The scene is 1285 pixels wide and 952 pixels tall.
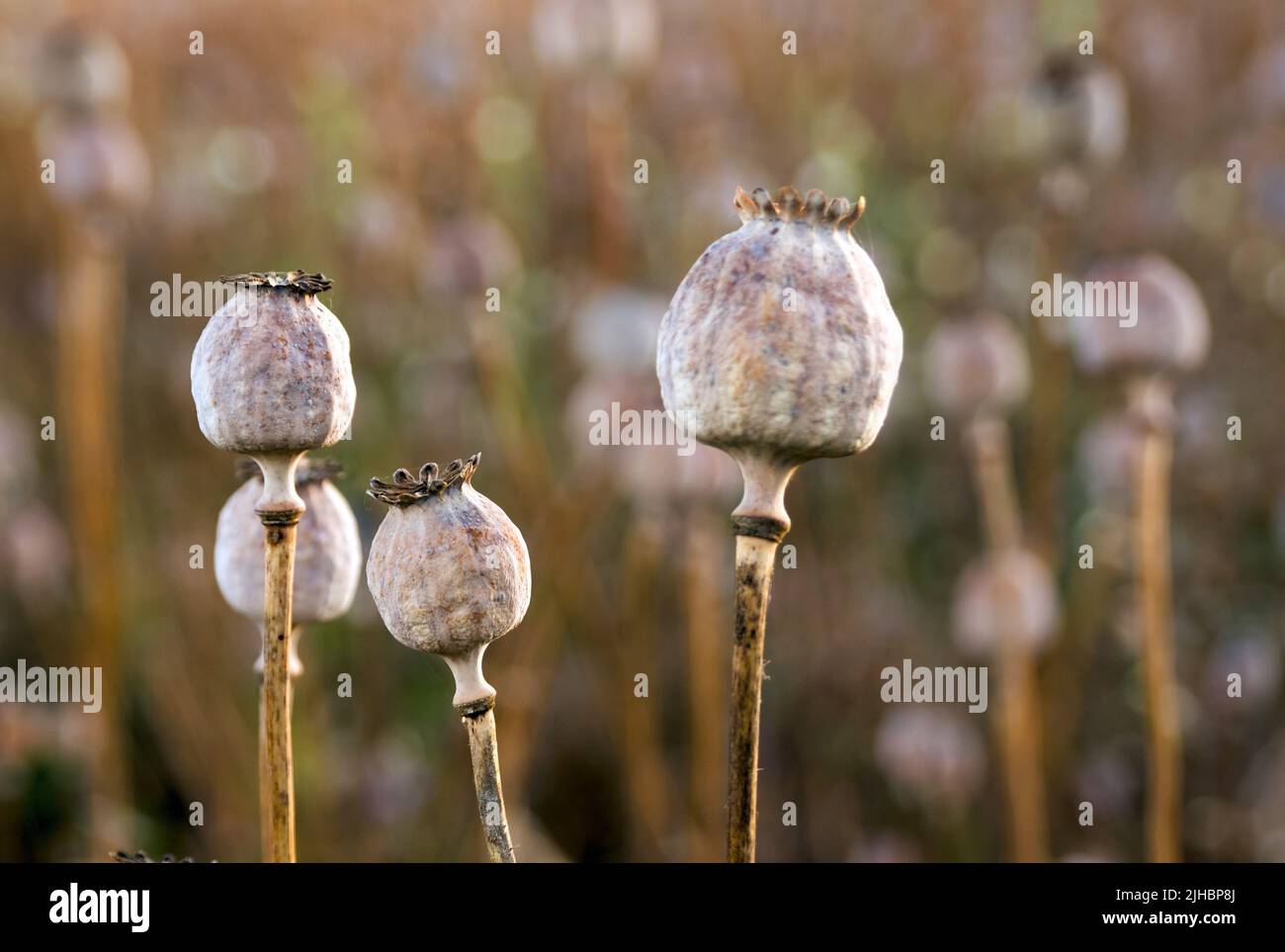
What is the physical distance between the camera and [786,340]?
592mm

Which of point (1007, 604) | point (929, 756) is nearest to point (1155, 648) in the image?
point (1007, 604)

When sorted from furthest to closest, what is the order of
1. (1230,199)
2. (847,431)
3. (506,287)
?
(1230,199)
(506,287)
(847,431)

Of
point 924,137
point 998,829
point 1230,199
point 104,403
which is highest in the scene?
point 924,137

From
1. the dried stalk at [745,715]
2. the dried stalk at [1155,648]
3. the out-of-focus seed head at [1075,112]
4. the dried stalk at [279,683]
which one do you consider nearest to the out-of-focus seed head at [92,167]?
the out-of-focus seed head at [1075,112]

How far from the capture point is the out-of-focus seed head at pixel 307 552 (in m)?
0.76

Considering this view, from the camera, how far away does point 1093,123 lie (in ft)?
7.28

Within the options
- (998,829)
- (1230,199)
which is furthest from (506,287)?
(1230,199)

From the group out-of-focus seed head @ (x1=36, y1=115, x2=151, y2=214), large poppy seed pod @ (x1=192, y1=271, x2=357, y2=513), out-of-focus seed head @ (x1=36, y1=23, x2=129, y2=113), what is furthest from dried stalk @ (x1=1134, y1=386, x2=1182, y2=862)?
out-of-focus seed head @ (x1=36, y1=23, x2=129, y2=113)

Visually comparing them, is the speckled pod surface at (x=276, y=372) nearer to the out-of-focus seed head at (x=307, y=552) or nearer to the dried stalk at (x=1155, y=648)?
the out-of-focus seed head at (x=307, y=552)

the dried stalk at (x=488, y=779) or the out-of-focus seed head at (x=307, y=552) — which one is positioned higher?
the out-of-focus seed head at (x=307, y=552)

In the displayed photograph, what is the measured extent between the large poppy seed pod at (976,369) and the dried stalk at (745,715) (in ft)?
5.14
